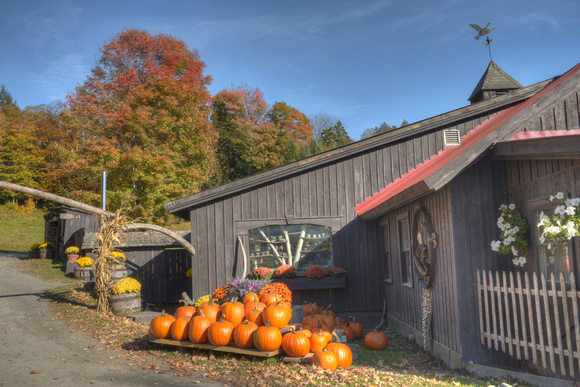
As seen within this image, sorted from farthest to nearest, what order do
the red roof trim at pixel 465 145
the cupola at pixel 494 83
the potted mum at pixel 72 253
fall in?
the potted mum at pixel 72 253
the cupola at pixel 494 83
the red roof trim at pixel 465 145

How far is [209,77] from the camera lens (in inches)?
963

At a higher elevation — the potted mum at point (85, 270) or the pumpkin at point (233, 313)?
→ the potted mum at point (85, 270)

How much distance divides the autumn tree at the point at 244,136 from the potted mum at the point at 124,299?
2210 cm

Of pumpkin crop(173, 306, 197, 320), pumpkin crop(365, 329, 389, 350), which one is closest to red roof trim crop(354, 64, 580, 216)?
pumpkin crop(365, 329, 389, 350)

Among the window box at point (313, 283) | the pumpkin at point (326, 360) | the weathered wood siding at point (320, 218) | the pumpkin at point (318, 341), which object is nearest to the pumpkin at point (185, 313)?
the pumpkin at point (318, 341)

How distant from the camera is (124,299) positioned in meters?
11.0

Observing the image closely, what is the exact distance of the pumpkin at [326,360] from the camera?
626 centimetres

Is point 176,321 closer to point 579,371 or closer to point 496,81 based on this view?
point 579,371

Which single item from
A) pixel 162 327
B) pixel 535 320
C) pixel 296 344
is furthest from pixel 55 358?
pixel 535 320

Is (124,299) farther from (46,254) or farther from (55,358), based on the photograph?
(46,254)

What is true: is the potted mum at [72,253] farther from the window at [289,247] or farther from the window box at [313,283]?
the window box at [313,283]

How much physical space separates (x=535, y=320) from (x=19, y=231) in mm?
34133

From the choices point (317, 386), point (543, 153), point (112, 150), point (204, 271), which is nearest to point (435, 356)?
point (317, 386)

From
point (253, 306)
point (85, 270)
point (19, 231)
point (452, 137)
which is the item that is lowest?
point (253, 306)
